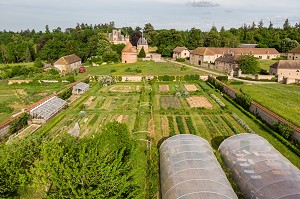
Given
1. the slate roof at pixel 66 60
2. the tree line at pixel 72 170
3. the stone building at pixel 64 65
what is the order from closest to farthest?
1. the tree line at pixel 72 170
2. the stone building at pixel 64 65
3. the slate roof at pixel 66 60

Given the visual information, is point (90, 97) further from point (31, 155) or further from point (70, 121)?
point (31, 155)

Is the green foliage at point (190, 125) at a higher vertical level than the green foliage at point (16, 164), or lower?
lower

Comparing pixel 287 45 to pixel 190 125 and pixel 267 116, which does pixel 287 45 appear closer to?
pixel 267 116

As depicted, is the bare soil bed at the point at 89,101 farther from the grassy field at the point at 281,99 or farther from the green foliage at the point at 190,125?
the grassy field at the point at 281,99

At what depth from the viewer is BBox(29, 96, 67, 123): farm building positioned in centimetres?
3110

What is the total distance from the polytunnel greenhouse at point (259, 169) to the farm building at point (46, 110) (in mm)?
20909

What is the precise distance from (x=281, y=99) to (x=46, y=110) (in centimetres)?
3261

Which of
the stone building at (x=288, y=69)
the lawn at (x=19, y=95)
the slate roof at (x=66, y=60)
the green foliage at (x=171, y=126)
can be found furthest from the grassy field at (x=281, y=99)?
the slate roof at (x=66, y=60)

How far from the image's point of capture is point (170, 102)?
132 feet

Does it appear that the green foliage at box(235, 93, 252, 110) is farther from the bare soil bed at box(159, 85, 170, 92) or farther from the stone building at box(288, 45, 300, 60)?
the stone building at box(288, 45, 300, 60)

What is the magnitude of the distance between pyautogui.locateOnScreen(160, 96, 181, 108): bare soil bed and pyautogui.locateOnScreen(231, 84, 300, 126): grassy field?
10801 millimetres

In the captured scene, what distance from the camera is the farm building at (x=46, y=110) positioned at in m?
31.1

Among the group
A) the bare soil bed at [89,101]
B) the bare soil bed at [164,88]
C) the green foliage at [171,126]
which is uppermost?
the bare soil bed at [164,88]

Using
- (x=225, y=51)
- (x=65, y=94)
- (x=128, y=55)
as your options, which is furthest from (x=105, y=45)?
(x=65, y=94)
